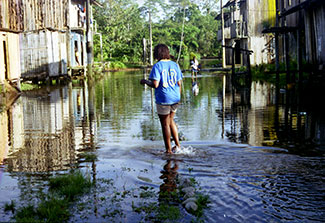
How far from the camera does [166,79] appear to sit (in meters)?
7.61

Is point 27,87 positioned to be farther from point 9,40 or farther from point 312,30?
point 312,30

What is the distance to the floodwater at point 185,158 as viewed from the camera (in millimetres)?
4918

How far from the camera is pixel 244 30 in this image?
36844 mm

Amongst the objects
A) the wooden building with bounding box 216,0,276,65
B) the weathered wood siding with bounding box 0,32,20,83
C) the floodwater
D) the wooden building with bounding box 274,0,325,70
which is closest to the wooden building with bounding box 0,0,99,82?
the weathered wood siding with bounding box 0,32,20,83

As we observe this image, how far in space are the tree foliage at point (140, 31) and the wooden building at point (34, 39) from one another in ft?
55.0

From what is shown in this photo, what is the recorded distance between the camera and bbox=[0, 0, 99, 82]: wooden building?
2002cm

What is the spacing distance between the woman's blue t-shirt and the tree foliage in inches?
1574

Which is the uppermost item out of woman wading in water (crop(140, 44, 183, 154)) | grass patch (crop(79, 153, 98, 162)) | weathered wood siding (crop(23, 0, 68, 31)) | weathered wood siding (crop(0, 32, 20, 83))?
weathered wood siding (crop(23, 0, 68, 31))

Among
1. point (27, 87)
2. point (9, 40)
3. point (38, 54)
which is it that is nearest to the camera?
point (9, 40)

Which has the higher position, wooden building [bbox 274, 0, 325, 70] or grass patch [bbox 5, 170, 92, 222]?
wooden building [bbox 274, 0, 325, 70]

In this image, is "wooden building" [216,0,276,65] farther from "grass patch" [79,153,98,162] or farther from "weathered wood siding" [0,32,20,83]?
"grass patch" [79,153,98,162]

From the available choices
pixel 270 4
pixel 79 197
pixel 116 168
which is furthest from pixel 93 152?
pixel 270 4

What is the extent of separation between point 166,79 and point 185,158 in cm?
136

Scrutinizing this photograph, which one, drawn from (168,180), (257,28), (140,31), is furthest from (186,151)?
(140,31)
